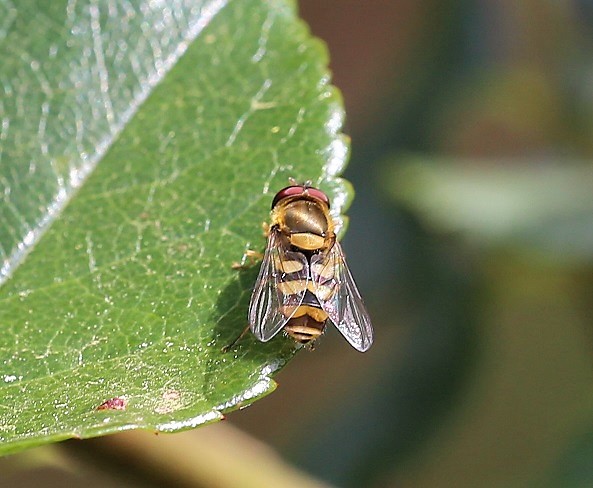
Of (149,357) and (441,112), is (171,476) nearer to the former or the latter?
(149,357)

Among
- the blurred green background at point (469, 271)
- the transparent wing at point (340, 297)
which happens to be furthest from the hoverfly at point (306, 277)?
the blurred green background at point (469, 271)

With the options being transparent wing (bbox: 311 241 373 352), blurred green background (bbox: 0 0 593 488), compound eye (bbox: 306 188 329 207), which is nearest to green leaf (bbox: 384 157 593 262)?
blurred green background (bbox: 0 0 593 488)

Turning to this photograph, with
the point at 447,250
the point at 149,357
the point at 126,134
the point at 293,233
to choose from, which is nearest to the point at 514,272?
the point at 447,250

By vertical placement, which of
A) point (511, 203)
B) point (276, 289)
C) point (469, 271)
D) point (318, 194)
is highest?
point (511, 203)

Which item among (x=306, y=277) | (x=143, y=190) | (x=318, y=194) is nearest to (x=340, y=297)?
(x=306, y=277)

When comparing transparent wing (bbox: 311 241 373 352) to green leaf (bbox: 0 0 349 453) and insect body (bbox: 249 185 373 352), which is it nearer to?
insect body (bbox: 249 185 373 352)

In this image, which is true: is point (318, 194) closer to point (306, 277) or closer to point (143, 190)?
point (306, 277)
